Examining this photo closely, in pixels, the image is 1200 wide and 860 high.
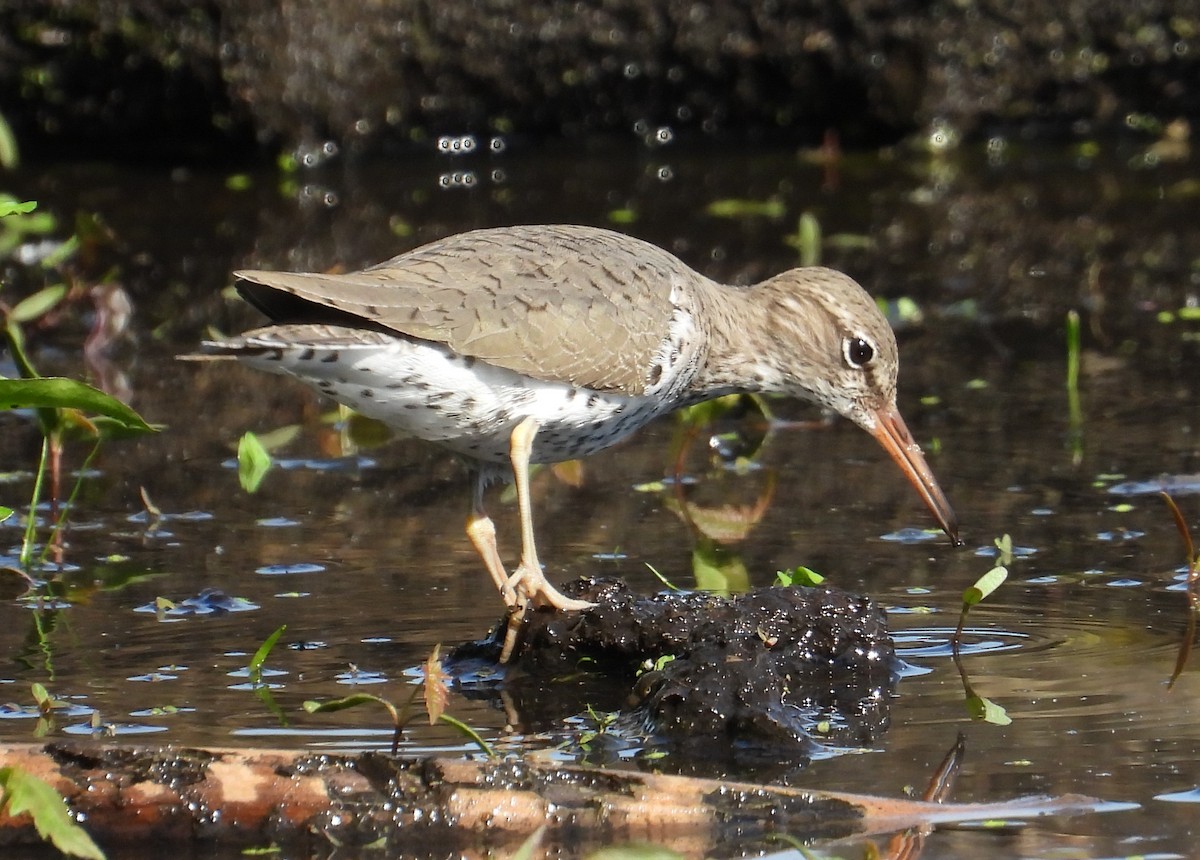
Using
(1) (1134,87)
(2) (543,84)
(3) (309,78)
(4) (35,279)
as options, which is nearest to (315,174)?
(3) (309,78)

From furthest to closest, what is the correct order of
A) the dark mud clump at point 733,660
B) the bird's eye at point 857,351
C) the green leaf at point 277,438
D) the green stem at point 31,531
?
the green leaf at point 277,438
the bird's eye at point 857,351
the green stem at point 31,531
the dark mud clump at point 733,660

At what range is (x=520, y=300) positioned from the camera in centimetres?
588

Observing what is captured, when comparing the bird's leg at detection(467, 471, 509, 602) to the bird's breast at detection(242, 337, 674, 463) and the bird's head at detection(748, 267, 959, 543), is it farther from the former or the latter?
the bird's head at detection(748, 267, 959, 543)

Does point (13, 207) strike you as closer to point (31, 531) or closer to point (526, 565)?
point (31, 531)

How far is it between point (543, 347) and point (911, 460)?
1508 mm

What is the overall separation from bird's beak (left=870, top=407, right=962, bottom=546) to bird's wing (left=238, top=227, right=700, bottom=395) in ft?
3.05

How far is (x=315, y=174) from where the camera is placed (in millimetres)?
13281

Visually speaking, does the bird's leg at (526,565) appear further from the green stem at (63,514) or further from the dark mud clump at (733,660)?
the green stem at (63,514)

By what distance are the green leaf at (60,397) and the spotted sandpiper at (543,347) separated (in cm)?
30

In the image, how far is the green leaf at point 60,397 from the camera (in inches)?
193

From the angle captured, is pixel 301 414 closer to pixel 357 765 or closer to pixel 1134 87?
pixel 357 765

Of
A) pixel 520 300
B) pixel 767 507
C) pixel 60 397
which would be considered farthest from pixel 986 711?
pixel 60 397

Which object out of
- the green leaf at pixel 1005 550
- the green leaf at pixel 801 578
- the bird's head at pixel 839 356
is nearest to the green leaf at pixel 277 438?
the bird's head at pixel 839 356


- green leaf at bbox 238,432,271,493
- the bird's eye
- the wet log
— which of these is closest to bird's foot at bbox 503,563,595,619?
green leaf at bbox 238,432,271,493
